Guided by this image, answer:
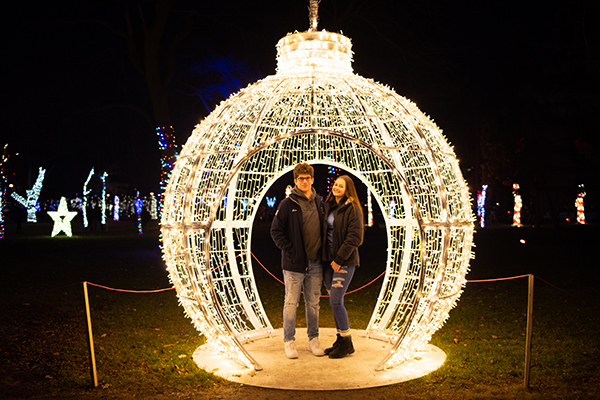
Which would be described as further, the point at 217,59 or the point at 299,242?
the point at 217,59

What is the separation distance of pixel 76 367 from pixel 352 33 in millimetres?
12686

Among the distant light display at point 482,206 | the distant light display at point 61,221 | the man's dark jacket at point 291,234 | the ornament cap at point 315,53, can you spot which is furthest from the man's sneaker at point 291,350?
the distant light display at point 482,206

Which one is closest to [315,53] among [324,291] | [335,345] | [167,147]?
[335,345]

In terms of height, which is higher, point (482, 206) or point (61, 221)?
point (482, 206)

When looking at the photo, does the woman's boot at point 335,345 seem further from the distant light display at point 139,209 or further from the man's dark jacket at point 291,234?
the distant light display at point 139,209

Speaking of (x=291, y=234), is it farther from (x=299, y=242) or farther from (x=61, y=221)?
(x=61, y=221)

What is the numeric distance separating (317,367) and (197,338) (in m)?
1.79

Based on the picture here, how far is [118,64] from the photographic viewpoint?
17.0 metres

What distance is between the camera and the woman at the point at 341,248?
4930 millimetres

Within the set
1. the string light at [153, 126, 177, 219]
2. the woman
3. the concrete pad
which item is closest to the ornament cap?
the woman

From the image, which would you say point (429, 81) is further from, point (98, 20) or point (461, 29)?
point (98, 20)

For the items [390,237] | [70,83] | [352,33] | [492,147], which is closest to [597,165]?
[352,33]

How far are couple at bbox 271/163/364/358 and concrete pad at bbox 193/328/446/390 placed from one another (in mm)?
186

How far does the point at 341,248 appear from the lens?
4.89 meters
